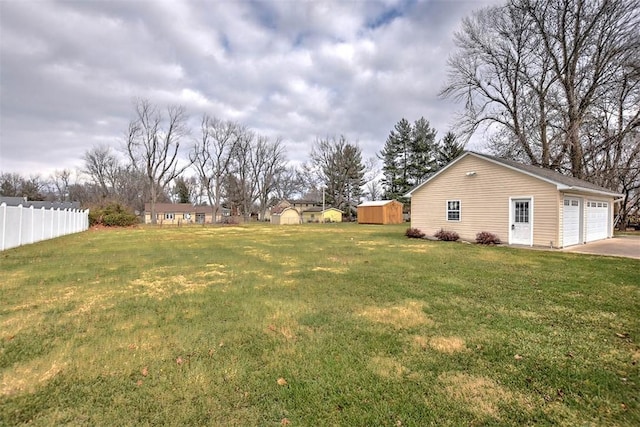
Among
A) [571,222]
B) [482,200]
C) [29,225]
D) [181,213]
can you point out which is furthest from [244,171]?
[571,222]

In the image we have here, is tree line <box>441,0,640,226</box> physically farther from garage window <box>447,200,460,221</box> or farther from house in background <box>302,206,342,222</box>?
house in background <box>302,206,342,222</box>

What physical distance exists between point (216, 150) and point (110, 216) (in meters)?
19.6

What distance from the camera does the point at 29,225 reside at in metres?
13.4

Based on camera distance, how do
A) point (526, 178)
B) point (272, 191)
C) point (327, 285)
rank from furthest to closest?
point (272, 191) < point (526, 178) < point (327, 285)

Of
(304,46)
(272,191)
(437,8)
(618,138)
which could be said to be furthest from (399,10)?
(272,191)

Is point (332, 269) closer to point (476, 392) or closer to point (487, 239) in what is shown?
point (476, 392)

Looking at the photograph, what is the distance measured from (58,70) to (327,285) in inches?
775

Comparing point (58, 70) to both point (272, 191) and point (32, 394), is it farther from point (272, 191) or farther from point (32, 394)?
point (272, 191)

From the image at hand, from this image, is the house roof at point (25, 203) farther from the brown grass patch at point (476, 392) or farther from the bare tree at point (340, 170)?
the bare tree at point (340, 170)

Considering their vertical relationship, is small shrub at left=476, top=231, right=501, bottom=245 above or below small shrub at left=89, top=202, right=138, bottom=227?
below

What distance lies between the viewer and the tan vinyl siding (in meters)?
12.2

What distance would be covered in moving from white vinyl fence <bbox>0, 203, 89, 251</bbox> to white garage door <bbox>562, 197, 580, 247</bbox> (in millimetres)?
22123

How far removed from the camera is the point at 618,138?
18172 mm

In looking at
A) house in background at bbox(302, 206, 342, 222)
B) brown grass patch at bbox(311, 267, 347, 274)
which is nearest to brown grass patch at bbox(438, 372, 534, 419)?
brown grass patch at bbox(311, 267, 347, 274)
